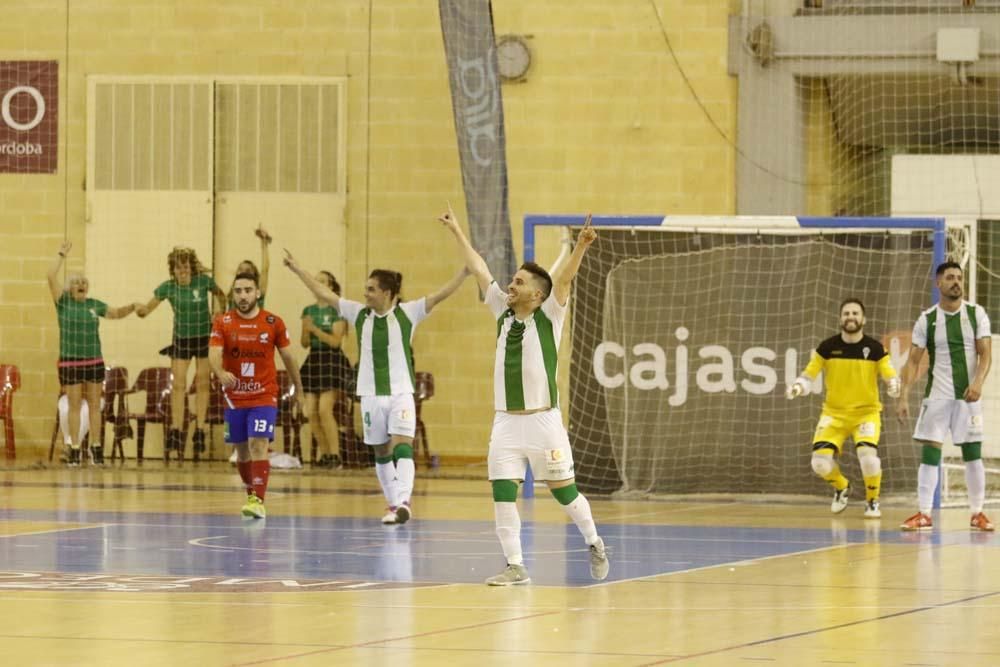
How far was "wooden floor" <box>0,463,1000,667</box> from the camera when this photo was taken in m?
8.49

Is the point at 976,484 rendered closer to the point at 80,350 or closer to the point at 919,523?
the point at 919,523

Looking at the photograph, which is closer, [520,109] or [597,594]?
[597,594]

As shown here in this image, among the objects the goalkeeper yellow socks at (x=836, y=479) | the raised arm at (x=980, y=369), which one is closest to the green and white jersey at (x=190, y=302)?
the goalkeeper yellow socks at (x=836, y=479)

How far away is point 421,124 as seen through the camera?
77.3ft

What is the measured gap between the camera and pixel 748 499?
1859 centimetres

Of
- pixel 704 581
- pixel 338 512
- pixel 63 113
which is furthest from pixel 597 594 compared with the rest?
pixel 63 113

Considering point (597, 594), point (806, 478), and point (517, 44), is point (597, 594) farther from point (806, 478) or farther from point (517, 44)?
point (517, 44)

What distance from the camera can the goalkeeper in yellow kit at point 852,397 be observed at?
16.7 meters

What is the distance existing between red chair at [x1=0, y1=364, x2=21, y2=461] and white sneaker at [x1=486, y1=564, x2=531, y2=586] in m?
13.8

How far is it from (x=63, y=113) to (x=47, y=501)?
8.21 metres

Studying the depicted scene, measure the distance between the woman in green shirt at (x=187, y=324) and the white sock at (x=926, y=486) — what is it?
32.5 feet

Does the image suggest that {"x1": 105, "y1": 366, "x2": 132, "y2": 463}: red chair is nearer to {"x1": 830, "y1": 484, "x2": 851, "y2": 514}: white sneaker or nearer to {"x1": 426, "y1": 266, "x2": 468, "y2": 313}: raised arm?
{"x1": 426, "y1": 266, "x2": 468, "y2": 313}: raised arm

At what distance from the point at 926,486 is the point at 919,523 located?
0.33 m

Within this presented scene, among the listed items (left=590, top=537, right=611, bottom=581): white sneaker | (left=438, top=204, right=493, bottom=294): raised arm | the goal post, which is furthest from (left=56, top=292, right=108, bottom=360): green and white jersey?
(left=590, top=537, right=611, bottom=581): white sneaker
